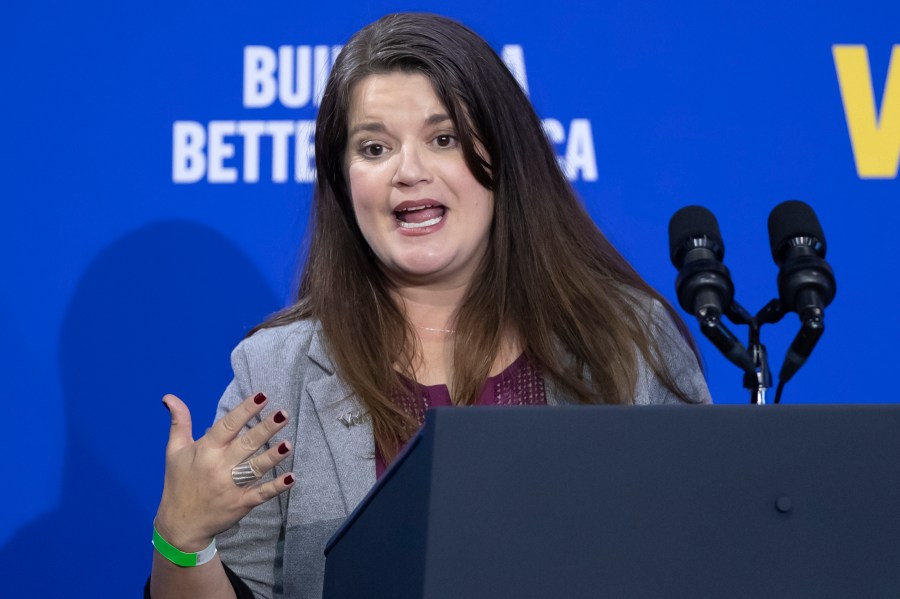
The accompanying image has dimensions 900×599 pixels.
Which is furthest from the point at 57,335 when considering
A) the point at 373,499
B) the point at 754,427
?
the point at 754,427

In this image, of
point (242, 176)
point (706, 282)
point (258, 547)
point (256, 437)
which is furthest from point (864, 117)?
point (256, 437)

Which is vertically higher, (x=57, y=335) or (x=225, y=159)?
(x=225, y=159)

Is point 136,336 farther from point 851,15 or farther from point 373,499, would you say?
point 851,15

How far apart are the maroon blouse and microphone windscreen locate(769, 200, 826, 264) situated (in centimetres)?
51

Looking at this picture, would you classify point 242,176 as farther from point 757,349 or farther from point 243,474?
point 757,349

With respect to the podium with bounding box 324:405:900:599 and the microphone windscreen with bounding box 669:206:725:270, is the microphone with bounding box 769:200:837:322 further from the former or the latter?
the podium with bounding box 324:405:900:599

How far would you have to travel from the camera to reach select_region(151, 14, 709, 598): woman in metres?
1.44

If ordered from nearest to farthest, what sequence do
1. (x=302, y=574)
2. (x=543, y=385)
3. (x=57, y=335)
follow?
(x=302, y=574)
(x=543, y=385)
(x=57, y=335)

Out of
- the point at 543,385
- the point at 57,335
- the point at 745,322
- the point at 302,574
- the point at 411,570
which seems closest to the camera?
the point at 411,570

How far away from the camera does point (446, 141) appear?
152cm

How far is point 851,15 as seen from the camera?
2.14 metres

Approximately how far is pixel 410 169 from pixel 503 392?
34 cm

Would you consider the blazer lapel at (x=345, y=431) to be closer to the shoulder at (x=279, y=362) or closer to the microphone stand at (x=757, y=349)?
the shoulder at (x=279, y=362)

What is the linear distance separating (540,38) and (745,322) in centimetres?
121
